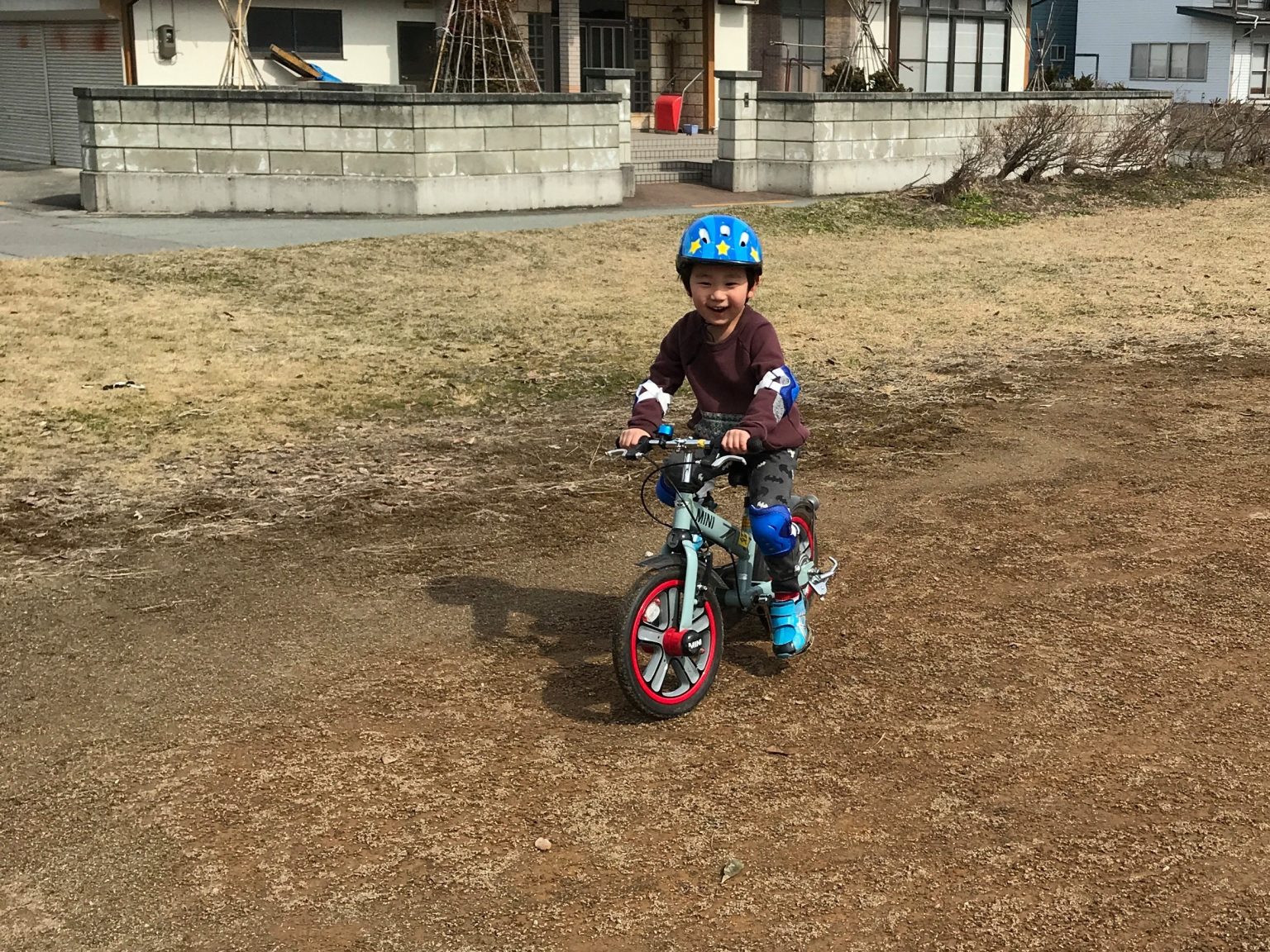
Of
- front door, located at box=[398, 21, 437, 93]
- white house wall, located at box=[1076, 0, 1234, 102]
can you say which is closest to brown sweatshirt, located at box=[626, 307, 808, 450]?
front door, located at box=[398, 21, 437, 93]

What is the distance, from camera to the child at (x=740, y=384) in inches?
178

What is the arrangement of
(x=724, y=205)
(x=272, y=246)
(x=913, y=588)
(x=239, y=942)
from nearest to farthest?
(x=239, y=942), (x=913, y=588), (x=272, y=246), (x=724, y=205)

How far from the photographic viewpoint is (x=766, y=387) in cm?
458

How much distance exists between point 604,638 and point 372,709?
3.30 ft

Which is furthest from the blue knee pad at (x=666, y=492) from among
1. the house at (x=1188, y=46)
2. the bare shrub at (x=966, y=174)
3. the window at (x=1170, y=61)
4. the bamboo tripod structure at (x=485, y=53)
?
the window at (x=1170, y=61)

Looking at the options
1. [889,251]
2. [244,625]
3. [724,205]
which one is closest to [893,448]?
[244,625]

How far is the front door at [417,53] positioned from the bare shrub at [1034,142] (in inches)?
407

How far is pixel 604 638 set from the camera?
539 cm

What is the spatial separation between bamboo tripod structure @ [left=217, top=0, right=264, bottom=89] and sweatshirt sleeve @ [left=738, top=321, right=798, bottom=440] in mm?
14924

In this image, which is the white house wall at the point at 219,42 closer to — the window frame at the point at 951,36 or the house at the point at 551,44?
the house at the point at 551,44

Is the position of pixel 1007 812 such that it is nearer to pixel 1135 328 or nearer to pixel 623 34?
pixel 1135 328

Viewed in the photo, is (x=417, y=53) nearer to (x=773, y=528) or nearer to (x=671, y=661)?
(x=773, y=528)

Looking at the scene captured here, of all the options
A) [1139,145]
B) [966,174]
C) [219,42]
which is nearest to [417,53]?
[219,42]

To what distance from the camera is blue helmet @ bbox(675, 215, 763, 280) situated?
14.7 ft
